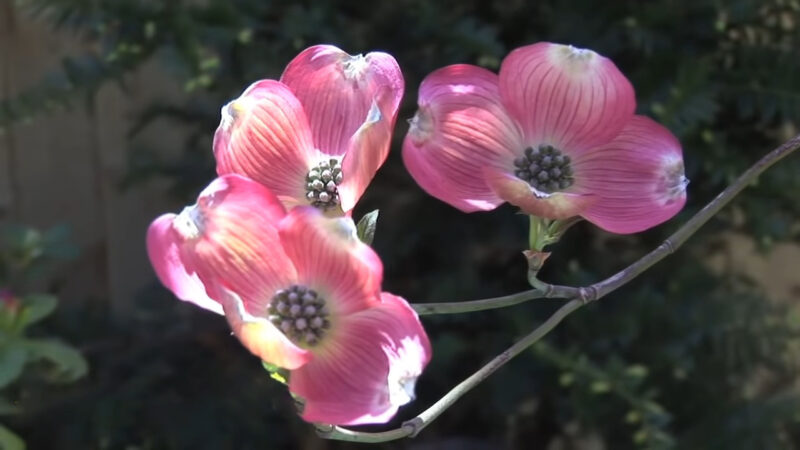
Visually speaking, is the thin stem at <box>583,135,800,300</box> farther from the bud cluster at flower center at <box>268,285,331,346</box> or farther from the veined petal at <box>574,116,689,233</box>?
the bud cluster at flower center at <box>268,285,331,346</box>

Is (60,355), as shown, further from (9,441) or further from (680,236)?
(680,236)

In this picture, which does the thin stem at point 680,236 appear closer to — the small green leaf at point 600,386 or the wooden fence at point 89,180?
the small green leaf at point 600,386

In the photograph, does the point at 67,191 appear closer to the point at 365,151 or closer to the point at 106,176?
the point at 106,176

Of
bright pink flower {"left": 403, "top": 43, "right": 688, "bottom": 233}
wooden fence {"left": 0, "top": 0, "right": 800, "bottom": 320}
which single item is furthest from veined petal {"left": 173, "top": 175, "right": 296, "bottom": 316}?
wooden fence {"left": 0, "top": 0, "right": 800, "bottom": 320}

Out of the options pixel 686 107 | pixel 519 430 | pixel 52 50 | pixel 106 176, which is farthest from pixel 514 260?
pixel 52 50

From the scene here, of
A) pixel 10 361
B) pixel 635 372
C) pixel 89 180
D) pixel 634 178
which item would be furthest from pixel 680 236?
pixel 89 180

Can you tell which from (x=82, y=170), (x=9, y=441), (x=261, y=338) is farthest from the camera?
(x=82, y=170)
